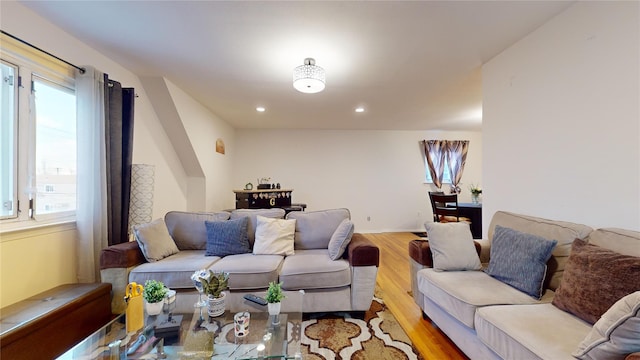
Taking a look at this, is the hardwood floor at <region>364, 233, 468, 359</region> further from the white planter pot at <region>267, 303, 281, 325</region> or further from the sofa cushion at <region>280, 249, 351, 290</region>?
the white planter pot at <region>267, 303, 281, 325</region>

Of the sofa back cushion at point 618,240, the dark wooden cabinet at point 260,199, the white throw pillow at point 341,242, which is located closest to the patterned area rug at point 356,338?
the white throw pillow at point 341,242

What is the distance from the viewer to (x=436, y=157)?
19.4ft

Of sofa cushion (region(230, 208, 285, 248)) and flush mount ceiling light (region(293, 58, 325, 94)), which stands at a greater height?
flush mount ceiling light (region(293, 58, 325, 94))

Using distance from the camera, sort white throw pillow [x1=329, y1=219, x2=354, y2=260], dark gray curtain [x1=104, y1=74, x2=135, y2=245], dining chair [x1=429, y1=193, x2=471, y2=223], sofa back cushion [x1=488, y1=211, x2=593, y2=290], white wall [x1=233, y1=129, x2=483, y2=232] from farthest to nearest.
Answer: white wall [x1=233, y1=129, x2=483, y2=232] → dining chair [x1=429, y1=193, x2=471, y2=223] → dark gray curtain [x1=104, y1=74, x2=135, y2=245] → white throw pillow [x1=329, y1=219, x2=354, y2=260] → sofa back cushion [x1=488, y1=211, x2=593, y2=290]

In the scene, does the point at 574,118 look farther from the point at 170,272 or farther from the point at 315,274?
the point at 170,272

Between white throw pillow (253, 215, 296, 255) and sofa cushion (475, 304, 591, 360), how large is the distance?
167cm

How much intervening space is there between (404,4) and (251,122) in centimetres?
394

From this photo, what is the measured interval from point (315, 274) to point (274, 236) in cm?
64

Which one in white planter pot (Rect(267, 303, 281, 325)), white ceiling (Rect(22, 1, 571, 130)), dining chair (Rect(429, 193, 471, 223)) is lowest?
white planter pot (Rect(267, 303, 281, 325))

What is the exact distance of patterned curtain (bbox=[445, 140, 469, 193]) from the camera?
5.93 m

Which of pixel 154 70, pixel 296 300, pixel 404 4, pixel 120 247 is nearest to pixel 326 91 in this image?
pixel 404 4

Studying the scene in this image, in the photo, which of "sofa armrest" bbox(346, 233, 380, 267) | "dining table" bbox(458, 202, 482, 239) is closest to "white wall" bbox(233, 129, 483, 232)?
"dining table" bbox(458, 202, 482, 239)

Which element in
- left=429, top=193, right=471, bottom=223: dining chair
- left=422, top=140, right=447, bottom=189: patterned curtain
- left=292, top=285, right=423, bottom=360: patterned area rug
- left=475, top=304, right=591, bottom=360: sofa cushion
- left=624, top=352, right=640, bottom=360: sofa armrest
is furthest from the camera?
left=422, top=140, right=447, bottom=189: patterned curtain

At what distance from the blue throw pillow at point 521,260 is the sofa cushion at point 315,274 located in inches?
44.4
